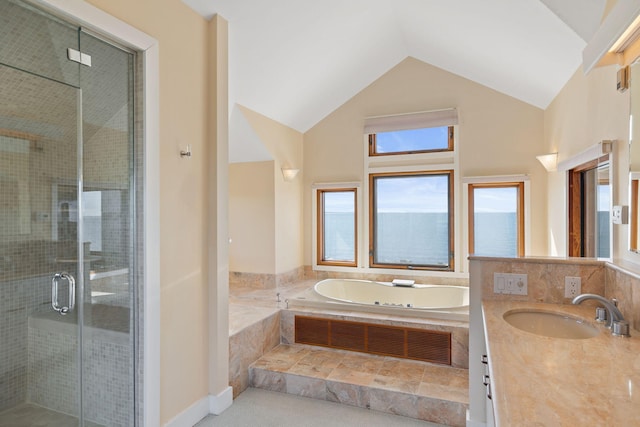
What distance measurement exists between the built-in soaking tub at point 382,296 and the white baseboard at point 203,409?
1.21m

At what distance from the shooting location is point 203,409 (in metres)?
2.44

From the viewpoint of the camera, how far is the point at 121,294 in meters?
2.05

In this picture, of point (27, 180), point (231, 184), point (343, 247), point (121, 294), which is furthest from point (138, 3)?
point (343, 247)

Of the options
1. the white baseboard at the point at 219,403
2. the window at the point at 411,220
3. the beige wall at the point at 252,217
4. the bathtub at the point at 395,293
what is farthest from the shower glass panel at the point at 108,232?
the window at the point at 411,220

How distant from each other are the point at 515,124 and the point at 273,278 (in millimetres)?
3314

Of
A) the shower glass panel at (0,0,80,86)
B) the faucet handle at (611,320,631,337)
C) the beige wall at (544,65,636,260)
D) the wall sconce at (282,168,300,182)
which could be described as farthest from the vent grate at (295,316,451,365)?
the shower glass panel at (0,0,80,86)

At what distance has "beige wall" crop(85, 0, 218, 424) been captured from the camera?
2162 millimetres

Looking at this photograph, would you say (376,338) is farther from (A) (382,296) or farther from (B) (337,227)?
(B) (337,227)

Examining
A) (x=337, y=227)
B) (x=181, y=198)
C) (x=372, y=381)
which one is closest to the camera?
(x=181, y=198)

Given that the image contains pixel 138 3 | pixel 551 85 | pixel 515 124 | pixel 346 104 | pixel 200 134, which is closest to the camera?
pixel 138 3

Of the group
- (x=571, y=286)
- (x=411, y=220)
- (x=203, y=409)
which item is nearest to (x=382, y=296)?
(x=411, y=220)

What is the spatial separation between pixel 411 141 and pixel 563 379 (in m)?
3.87

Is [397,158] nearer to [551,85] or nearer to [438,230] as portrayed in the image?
[438,230]

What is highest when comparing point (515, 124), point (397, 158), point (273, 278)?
point (515, 124)
